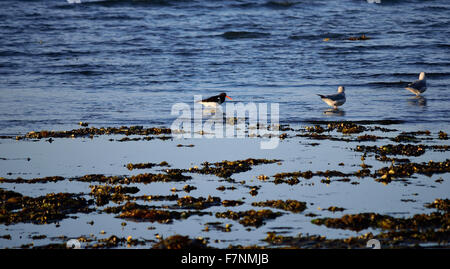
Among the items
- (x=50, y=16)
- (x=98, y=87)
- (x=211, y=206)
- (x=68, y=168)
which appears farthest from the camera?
(x=50, y=16)

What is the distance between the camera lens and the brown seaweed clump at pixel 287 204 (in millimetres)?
7945

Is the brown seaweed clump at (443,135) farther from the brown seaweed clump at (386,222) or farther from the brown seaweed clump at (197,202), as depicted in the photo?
the brown seaweed clump at (197,202)

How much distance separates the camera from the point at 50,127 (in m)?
14.3

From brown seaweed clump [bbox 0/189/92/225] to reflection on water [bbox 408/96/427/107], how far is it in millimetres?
11768

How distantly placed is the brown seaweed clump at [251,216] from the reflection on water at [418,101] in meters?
10.9

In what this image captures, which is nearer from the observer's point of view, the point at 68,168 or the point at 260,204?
the point at 260,204

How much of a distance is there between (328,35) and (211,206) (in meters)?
25.9

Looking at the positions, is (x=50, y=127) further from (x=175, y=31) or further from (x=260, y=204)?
(x=175, y=31)

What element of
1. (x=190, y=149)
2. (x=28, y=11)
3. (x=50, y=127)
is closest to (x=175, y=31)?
(x=28, y=11)

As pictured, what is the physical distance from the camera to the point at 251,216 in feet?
25.0

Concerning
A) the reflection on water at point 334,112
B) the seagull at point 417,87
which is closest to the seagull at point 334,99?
the reflection on water at point 334,112

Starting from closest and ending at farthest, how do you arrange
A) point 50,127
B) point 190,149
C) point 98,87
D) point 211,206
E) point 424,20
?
point 211,206
point 190,149
point 50,127
point 98,87
point 424,20

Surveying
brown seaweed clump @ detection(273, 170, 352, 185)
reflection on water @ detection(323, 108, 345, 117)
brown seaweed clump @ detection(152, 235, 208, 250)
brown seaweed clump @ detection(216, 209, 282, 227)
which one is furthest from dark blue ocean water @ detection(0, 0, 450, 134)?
brown seaweed clump @ detection(152, 235, 208, 250)

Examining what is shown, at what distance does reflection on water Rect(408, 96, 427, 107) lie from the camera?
17.4m
